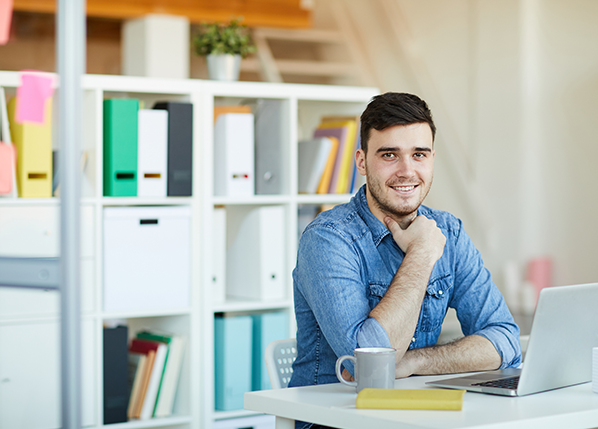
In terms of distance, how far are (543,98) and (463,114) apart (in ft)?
1.89

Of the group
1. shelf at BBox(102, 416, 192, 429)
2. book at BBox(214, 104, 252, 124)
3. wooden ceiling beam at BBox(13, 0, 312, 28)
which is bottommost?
shelf at BBox(102, 416, 192, 429)

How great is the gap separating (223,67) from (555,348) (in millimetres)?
1949

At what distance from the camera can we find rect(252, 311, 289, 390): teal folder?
291cm

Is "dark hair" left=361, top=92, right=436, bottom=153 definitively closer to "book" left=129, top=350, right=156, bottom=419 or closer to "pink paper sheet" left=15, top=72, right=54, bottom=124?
"pink paper sheet" left=15, top=72, right=54, bottom=124

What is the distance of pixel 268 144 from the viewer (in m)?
2.98

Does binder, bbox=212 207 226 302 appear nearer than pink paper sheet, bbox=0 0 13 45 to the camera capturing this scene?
No

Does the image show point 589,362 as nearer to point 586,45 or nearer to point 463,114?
point 586,45

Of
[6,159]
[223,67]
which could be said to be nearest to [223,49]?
[223,67]

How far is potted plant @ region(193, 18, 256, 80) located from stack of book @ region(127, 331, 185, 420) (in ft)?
3.54

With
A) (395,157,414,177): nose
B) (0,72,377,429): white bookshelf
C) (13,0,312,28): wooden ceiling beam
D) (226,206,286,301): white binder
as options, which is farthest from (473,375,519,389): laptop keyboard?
(13,0,312,28): wooden ceiling beam

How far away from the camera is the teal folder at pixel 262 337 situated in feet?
9.53

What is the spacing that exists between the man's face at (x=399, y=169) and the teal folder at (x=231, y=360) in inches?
41.5

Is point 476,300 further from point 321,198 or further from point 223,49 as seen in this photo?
A: point 223,49

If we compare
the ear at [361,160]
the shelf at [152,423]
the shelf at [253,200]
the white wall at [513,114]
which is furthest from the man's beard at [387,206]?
the white wall at [513,114]
